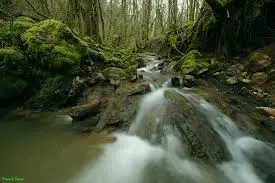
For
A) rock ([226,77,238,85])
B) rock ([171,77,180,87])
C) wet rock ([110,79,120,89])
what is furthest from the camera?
rock ([226,77,238,85])

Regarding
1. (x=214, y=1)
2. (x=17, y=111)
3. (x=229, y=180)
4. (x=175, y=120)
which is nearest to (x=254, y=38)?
(x=214, y=1)

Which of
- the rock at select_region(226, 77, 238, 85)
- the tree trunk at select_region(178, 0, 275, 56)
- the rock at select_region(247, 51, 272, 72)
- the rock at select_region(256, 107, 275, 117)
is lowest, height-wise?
the rock at select_region(256, 107, 275, 117)

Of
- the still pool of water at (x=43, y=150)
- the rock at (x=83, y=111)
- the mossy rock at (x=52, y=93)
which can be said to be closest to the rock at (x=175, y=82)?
the rock at (x=83, y=111)

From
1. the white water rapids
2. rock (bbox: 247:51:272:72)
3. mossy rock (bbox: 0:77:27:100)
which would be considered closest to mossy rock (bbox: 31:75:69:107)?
mossy rock (bbox: 0:77:27:100)

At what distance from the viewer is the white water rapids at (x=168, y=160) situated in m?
3.79

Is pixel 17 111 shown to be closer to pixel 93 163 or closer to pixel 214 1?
pixel 93 163

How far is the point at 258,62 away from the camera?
26.3 feet

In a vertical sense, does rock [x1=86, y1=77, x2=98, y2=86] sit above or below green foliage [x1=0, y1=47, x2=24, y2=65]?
below

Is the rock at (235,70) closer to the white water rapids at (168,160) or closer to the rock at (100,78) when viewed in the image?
the white water rapids at (168,160)

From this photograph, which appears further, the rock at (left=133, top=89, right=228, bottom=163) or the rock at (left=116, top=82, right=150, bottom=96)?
the rock at (left=116, top=82, right=150, bottom=96)

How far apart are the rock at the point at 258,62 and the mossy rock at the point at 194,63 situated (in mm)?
1515

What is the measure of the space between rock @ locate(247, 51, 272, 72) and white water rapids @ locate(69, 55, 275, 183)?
11.1 ft

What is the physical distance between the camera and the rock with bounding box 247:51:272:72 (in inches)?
306

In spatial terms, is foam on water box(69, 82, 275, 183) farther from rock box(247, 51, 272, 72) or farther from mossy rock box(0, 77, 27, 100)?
rock box(247, 51, 272, 72)
